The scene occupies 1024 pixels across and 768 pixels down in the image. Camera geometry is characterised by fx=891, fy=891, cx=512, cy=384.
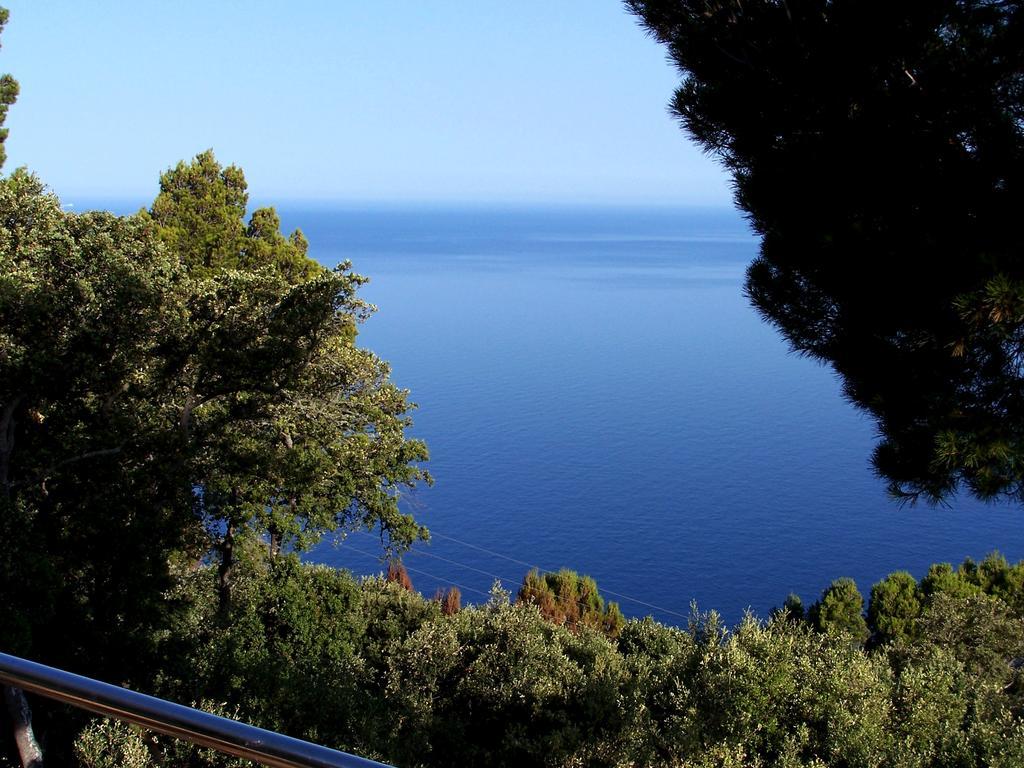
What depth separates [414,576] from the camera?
90.5 ft

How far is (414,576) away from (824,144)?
80.0 ft

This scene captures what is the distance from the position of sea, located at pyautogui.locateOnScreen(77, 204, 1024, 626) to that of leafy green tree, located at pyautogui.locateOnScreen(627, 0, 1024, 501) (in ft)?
9.20

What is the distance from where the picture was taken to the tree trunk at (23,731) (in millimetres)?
7059

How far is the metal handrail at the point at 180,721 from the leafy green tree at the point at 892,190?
358cm

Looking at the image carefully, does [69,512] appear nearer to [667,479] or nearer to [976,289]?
[976,289]

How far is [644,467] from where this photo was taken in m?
38.8

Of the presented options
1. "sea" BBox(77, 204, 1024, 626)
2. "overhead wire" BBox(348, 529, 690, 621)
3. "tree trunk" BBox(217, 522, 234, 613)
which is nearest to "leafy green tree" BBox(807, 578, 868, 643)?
"sea" BBox(77, 204, 1024, 626)

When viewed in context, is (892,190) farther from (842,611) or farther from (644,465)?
(644,465)

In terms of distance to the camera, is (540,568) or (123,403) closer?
(123,403)

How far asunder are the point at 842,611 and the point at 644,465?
21196mm

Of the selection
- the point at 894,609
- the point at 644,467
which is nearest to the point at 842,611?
the point at 894,609

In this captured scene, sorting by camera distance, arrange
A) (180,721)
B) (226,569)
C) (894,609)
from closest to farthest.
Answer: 1. (180,721)
2. (226,569)
3. (894,609)

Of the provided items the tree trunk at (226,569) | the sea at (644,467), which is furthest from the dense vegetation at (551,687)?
the sea at (644,467)

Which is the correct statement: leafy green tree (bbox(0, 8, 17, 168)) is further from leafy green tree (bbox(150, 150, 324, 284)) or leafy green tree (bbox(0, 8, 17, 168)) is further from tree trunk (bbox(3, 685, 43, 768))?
tree trunk (bbox(3, 685, 43, 768))
